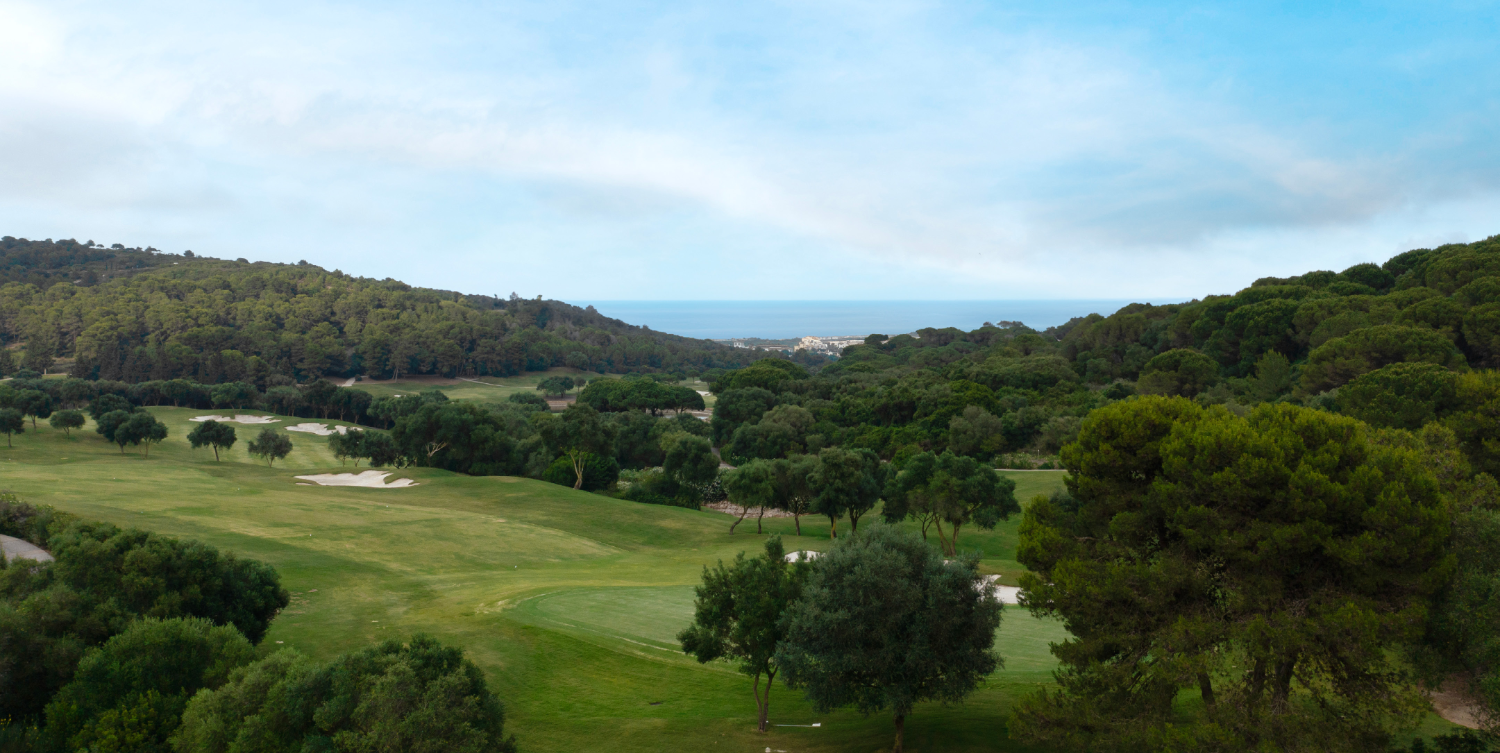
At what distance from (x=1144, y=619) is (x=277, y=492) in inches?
1657

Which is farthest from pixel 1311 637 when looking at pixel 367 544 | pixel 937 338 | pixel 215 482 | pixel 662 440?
pixel 937 338

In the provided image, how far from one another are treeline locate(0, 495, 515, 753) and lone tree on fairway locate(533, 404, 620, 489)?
127ft

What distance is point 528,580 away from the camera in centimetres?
2909

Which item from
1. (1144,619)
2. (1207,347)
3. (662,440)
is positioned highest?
(1207,347)

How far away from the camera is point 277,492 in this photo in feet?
132

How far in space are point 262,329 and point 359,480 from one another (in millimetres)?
101477

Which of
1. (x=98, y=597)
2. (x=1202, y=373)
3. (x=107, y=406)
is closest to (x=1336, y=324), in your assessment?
(x=1202, y=373)

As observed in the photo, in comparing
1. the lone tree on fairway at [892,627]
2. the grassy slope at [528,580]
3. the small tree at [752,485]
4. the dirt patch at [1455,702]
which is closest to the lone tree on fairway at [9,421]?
the grassy slope at [528,580]

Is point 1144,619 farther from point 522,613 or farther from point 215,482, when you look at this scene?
point 215,482

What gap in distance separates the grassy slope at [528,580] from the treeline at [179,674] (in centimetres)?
377

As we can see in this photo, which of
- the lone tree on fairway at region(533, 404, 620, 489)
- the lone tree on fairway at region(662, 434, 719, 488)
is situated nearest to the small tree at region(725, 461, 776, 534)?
the lone tree on fairway at region(662, 434, 719, 488)

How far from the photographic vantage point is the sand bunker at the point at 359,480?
155 feet

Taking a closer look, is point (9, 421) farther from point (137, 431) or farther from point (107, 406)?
point (107, 406)

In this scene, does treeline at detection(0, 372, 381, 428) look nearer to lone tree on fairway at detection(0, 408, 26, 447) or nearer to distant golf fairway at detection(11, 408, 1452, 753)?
lone tree on fairway at detection(0, 408, 26, 447)
